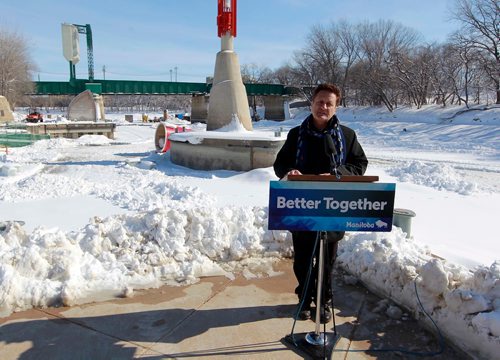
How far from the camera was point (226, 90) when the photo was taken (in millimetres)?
12906

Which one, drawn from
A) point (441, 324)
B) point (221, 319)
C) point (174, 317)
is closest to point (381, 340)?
point (441, 324)

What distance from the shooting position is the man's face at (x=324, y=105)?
9.57 feet

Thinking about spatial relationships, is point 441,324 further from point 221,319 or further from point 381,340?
point 221,319

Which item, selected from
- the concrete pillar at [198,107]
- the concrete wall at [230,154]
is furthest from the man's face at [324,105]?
the concrete pillar at [198,107]

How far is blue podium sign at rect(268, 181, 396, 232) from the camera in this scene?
7.89 ft

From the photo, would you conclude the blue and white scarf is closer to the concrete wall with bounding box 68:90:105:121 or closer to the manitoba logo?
the manitoba logo

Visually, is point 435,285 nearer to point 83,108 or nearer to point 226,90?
point 226,90

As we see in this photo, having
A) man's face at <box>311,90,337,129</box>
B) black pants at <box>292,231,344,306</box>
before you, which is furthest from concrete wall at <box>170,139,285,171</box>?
man's face at <box>311,90,337,129</box>

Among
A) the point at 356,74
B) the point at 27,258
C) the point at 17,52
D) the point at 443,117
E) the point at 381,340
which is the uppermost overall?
the point at 17,52

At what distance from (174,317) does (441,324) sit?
2318mm

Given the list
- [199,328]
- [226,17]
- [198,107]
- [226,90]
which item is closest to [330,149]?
[199,328]

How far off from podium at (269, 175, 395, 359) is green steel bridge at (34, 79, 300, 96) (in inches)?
2181

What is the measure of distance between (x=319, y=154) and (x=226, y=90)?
10317 millimetres

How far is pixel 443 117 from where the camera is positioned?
3397cm
